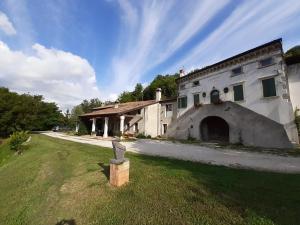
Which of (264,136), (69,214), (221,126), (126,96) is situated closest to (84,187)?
(69,214)

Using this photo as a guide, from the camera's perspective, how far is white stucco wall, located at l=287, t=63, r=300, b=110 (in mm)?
15125

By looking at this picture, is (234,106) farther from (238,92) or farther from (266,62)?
(266,62)

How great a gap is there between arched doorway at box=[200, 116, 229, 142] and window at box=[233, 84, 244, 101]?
10.8 ft

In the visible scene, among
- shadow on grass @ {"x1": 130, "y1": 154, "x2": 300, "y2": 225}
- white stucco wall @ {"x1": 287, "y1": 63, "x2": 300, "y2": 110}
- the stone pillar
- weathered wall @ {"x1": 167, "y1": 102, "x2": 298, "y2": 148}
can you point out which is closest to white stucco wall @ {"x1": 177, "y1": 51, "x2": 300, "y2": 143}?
weathered wall @ {"x1": 167, "y1": 102, "x2": 298, "y2": 148}

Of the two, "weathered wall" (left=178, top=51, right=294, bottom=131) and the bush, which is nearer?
"weathered wall" (left=178, top=51, right=294, bottom=131)

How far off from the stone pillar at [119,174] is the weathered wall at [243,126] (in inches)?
536

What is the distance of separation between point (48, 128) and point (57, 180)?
5088cm

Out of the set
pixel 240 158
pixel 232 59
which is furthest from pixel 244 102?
pixel 240 158

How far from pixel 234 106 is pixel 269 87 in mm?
3286

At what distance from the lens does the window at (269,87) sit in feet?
49.3

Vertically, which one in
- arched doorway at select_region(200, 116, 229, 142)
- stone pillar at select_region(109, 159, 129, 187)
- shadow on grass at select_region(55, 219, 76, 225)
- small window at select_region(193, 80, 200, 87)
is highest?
small window at select_region(193, 80, 200, 87)

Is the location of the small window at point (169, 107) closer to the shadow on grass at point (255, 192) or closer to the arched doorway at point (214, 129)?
the arched doorway at point (214, 129)

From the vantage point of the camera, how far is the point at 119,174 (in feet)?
18.6

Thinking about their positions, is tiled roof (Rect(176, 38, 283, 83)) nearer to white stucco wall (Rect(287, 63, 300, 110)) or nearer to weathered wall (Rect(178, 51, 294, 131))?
weathered wall (Rect(178, 51, 294, 131))
